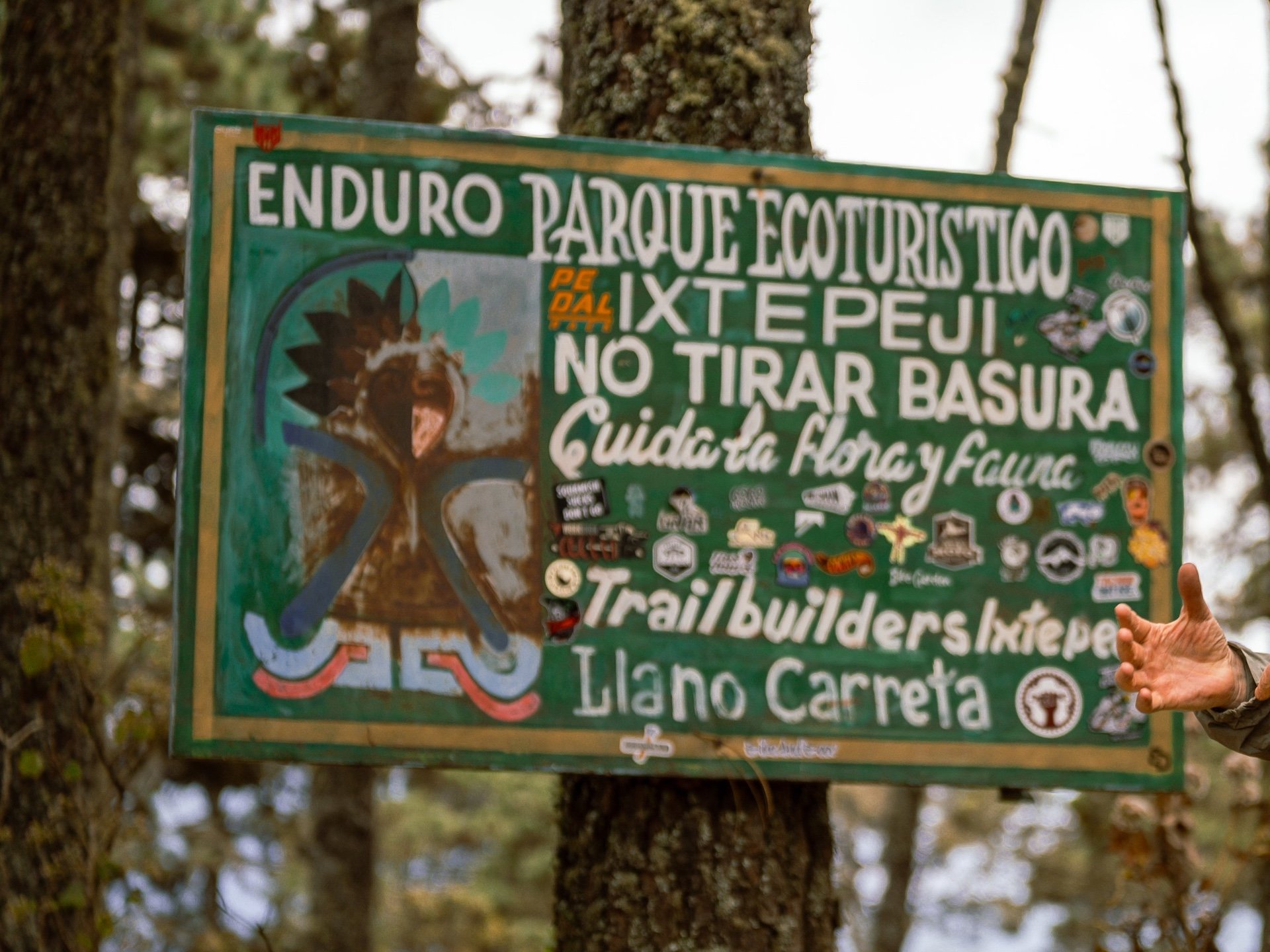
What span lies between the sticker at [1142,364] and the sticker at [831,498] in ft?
2.94

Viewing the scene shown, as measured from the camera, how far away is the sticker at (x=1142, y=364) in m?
4.08

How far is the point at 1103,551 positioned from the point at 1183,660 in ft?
3.75

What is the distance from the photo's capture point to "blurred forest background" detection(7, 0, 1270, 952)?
5562 mm

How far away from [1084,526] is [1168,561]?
26cm

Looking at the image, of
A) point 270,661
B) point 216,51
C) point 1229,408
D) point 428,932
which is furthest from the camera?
point 1229,408

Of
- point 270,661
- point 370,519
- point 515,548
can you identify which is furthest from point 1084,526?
point 270,661

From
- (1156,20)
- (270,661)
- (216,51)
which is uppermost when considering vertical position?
(216,51)

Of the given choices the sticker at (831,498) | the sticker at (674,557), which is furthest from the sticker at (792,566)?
the sticker at (674,557)

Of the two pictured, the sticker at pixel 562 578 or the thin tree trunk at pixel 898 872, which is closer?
the sticker at pixel 562 578

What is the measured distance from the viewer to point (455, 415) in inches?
147

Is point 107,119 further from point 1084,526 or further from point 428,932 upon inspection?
point 428,932

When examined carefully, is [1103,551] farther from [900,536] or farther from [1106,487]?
[900,536]

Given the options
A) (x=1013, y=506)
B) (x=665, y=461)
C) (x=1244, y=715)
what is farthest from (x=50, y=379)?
(x=1244, y=715)

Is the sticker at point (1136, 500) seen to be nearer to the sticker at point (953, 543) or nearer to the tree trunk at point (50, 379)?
the sticker at point (953, 543)
